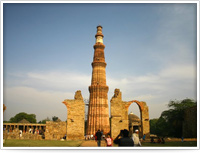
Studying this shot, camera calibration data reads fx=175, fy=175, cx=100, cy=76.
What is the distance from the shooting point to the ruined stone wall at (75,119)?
14.1 metres

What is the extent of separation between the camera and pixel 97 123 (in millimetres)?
25703

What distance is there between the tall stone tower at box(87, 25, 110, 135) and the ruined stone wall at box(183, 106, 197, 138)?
1052 cm

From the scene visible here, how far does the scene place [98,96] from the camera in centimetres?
2666

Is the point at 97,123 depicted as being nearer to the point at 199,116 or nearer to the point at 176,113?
the point at 176,113

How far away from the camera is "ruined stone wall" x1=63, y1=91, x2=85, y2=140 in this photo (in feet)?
46.3

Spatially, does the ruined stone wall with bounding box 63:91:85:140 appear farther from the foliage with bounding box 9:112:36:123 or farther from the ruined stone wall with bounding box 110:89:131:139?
the foliage with bounding box 9:112:36:123

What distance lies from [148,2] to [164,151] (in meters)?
7.22

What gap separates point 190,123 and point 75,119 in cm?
1305

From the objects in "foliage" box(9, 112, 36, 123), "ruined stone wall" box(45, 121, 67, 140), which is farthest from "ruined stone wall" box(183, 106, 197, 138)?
"foliage" box(9, 112, 36, 123)

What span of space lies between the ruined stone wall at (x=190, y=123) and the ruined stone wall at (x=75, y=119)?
11.7 metres

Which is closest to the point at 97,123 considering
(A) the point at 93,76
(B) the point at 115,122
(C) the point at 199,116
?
(A) the point at 93,76

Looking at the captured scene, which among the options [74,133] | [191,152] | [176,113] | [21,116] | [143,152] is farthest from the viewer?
[21,116]

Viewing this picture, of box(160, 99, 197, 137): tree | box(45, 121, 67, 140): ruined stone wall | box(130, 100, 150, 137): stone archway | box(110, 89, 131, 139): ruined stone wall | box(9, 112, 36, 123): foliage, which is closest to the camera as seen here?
box(110, 89, 131, 139): ruined stone wall

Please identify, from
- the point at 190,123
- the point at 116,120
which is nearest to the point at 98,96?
the point at 190,123
